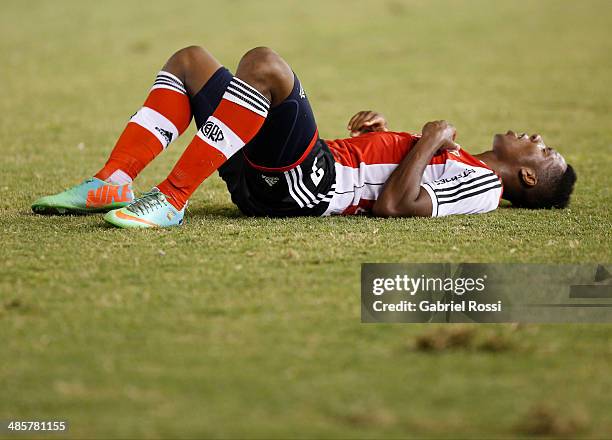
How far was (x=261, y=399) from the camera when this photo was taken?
7.22 ft

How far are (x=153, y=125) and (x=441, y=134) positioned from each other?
113cm

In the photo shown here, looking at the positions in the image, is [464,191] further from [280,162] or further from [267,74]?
[267,74]

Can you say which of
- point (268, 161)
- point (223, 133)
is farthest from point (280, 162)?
point (223, 133)

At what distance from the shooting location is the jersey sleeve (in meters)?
3.93

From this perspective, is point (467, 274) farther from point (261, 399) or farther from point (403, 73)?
point (403, 73)

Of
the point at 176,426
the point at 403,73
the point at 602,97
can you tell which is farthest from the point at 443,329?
the point at 403,73

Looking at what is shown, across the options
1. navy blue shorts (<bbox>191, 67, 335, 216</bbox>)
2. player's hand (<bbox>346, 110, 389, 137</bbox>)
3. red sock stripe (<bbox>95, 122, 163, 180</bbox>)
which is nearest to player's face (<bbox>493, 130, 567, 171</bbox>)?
player's hand (<bbox>346, 110, 389, 137</bbox>)

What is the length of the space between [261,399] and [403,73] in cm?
765

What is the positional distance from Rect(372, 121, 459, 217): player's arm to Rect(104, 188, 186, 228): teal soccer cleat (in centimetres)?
83

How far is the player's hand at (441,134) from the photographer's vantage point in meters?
3.92

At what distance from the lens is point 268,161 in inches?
146

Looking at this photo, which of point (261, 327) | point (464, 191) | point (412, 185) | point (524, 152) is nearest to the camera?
point (261, 327)

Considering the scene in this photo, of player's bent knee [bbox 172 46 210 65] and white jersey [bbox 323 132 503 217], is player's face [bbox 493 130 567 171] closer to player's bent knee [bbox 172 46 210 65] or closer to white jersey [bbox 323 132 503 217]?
white jersey [bbox 323 132 503 217]

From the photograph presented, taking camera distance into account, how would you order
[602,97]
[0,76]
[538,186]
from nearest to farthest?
[538,186]
[602,97]
[0,76]
